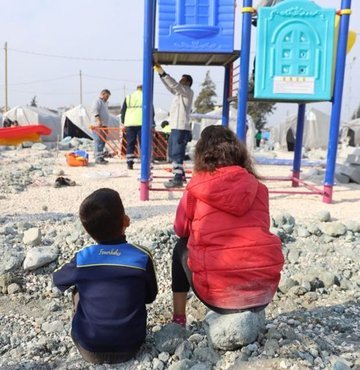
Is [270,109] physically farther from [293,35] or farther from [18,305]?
[18,305]

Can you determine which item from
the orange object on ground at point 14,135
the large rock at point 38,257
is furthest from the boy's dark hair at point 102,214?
Answer: the orange object on ground at point 14,135

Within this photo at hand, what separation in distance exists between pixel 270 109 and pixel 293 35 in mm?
43935

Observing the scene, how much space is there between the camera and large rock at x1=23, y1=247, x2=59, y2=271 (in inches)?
121

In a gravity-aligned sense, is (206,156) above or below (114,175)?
above

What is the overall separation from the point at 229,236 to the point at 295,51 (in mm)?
3658

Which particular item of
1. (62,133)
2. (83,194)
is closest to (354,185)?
(83,194)

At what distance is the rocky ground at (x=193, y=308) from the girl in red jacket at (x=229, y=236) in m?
0.15

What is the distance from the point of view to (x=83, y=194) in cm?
578

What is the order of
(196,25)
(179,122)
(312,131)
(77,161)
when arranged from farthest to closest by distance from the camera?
(312,131), (77,161), (179,122), (196,25)

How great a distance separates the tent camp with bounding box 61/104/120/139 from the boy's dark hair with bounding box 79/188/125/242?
20988 mm

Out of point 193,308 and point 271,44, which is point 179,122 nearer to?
point 271,44

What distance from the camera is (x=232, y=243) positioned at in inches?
78.1

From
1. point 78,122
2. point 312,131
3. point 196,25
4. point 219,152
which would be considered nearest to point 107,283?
point 219,152

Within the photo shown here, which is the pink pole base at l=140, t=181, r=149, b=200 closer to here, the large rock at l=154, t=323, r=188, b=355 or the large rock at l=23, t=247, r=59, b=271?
the large rock at l=23, t=247, r=59, b=271
